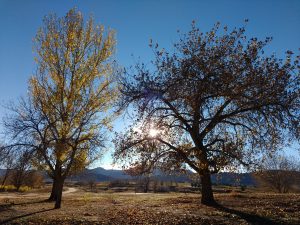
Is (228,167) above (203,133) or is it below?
below

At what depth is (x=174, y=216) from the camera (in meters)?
15.2

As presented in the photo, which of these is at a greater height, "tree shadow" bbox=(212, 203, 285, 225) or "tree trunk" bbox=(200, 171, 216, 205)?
"tree trunk" bbox=(200, 171, 216, 205)

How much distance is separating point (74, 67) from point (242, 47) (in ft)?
41.0

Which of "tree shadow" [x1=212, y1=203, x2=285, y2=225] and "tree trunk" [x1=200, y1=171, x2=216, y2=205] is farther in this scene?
"tree trunk" [x1=200, y1=171, x2=216, y2=205]

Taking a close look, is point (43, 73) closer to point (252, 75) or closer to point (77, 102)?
point (77, 102)

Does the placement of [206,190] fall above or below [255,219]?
above

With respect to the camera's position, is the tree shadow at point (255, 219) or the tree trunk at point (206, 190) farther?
the tree trunk at point (206, 190)

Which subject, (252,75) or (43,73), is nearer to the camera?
(252,75)

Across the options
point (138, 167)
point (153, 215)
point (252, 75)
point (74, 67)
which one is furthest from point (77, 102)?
point (252, 75)

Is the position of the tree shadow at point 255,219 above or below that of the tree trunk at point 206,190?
below

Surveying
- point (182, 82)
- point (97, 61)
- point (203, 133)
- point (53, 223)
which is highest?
point (97, 61)

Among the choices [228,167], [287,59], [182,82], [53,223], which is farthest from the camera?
[228,167]

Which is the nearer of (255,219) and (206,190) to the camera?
(255,219)

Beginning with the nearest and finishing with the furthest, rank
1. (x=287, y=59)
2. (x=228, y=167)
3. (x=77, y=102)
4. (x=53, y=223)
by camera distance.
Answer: (x=53, y=223) < (x=287, y=59) < (x=228, y=167) < (x=77, y=102)
